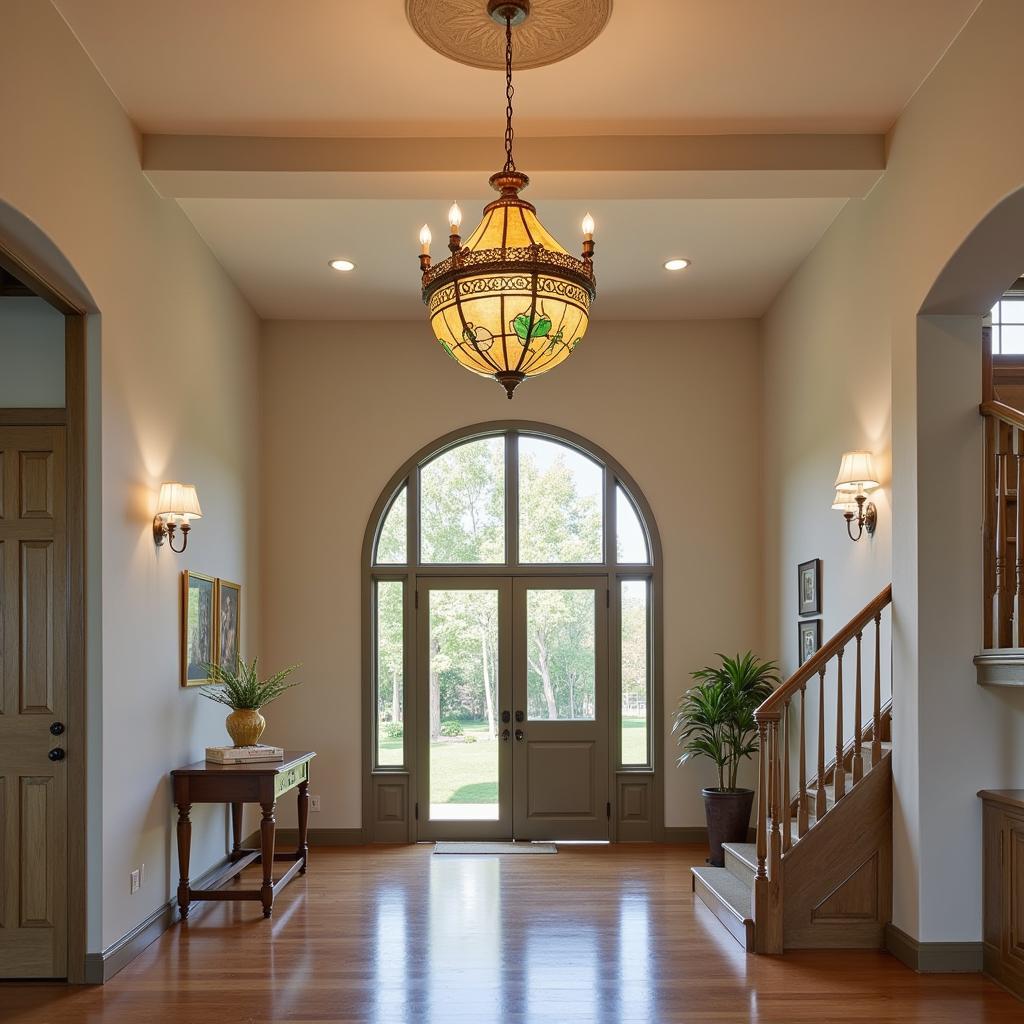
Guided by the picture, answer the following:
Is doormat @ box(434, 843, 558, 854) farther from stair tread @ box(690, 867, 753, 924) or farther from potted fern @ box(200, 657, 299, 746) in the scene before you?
potted fern @ box(200, 657, 299, 746)

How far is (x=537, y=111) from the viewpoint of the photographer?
17.9 feet

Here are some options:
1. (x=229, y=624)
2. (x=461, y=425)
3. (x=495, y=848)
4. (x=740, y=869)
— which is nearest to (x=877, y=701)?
(x=740, y=869)

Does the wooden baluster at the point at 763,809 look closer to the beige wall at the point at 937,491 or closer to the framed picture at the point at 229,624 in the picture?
the beige wall at the point at 937,491

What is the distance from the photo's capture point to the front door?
8711mm

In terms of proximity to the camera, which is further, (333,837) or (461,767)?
(461,767)

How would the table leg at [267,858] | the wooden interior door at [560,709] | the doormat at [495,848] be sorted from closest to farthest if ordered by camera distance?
the table leg at [267,858] → the doormat at [495,848] → the wooden interior door at [560,709]

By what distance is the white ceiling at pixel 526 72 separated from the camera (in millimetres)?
4652

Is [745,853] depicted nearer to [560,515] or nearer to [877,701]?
[877,701]

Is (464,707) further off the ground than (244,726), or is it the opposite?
(244,726)

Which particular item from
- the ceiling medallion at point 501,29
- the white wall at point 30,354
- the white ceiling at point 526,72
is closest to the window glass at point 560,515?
the white ceiling at point 526,72

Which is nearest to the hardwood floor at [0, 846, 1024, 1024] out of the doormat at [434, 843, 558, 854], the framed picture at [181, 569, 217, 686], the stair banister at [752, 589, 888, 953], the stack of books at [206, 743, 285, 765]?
the stair banister at [752, 589, 888, 953]

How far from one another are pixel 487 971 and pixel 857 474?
2996 mm

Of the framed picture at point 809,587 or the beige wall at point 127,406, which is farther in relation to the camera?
the framed picture at point 809,587

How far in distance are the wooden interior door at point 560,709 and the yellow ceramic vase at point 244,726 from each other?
255 centimetres
